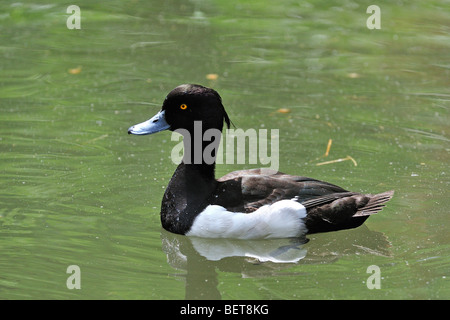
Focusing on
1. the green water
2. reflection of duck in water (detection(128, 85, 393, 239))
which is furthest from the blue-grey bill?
the green water

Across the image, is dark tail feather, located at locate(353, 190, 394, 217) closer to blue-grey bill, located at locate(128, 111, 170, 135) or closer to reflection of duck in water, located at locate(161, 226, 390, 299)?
reflection of duck in water, located at locate(161, 226, 390, 299)

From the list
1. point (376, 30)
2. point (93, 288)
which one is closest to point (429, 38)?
point (376, 30)

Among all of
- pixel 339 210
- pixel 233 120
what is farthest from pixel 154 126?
pixel 233 120

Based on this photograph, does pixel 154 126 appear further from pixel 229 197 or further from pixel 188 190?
pixel 229 197

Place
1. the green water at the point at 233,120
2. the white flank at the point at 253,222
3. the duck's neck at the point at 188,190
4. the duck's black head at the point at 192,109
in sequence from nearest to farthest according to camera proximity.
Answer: the green water at the point at 233,120 < the white flank at the point at 253,222 < the duck's neck at the point at 188,190 < the duck's black head at the point at 192,109

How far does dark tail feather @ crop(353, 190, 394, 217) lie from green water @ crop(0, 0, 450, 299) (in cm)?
26

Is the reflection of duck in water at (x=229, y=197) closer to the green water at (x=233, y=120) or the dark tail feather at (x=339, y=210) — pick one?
the dark tail feather at (x=339, y=210)

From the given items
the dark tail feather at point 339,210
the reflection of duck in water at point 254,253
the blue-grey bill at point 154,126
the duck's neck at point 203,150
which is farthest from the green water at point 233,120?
the blue-grey bill at point 154,126

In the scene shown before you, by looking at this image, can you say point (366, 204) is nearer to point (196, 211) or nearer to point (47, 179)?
point (196, 211)

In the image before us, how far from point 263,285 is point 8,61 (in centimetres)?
787

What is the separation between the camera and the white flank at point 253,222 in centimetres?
852

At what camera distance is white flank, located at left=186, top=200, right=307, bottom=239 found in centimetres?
852

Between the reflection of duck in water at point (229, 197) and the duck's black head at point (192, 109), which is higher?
the duck's black head at point (192, 109)

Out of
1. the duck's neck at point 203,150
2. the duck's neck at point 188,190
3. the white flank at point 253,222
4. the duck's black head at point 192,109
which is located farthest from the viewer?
the duck's neck at point 203,150
